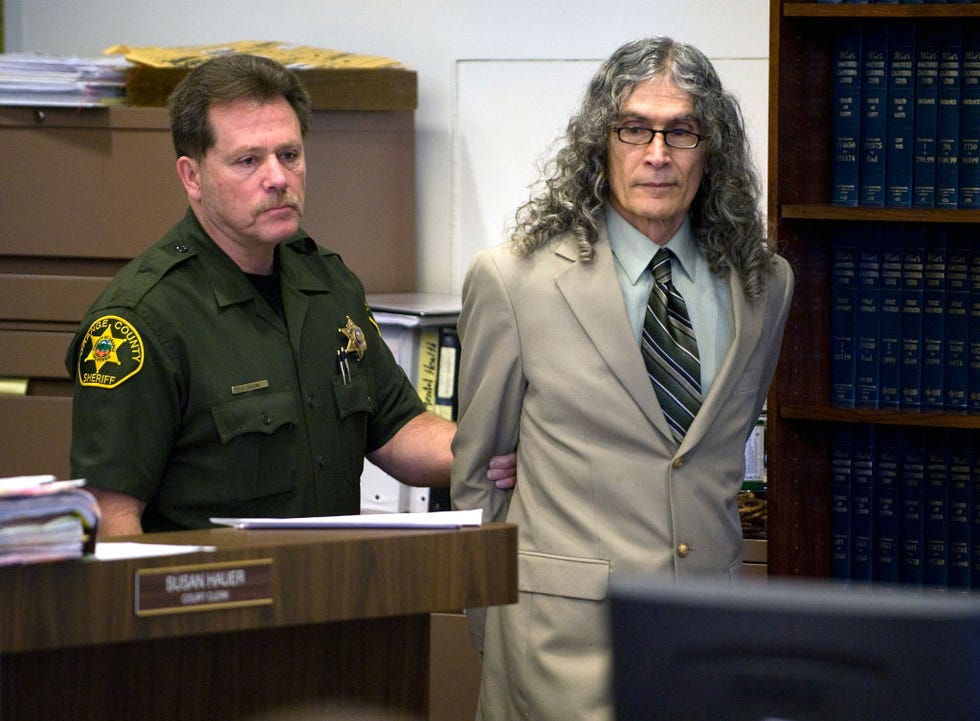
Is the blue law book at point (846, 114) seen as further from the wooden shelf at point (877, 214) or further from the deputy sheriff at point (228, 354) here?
the deputy sheriff at point (228, 354)

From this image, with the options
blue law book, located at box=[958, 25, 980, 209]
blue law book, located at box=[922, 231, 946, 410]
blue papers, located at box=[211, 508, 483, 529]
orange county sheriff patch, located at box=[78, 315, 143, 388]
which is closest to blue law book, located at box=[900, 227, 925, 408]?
blue law book, located at box=[922, 231, 946, 410]

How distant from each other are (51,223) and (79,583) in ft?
5.77

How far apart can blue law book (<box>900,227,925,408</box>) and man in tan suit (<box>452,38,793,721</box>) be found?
20.9 inches

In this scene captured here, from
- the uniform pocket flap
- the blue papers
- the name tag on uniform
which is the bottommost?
the blue papers

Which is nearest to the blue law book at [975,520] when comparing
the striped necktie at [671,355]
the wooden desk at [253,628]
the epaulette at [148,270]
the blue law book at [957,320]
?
the blue law book at [957,320]

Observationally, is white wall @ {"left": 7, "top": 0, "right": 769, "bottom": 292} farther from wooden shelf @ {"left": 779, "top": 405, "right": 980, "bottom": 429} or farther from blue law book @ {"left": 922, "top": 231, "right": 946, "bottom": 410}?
wooden shelf @ {"left": 779, "top": 405, "right": 980, "bottom": 429}

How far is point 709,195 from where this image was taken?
2.13 meters

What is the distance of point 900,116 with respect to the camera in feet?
8.27

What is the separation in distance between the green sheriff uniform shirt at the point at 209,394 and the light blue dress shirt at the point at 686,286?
484 mm

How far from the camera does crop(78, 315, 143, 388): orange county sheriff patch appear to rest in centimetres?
200

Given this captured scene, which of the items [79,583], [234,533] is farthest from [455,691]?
[79,583]

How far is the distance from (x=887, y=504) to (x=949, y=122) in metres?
0.71

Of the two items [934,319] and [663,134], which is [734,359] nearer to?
[663,134]

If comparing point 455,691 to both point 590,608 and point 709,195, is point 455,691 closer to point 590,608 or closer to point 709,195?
point 590,608
